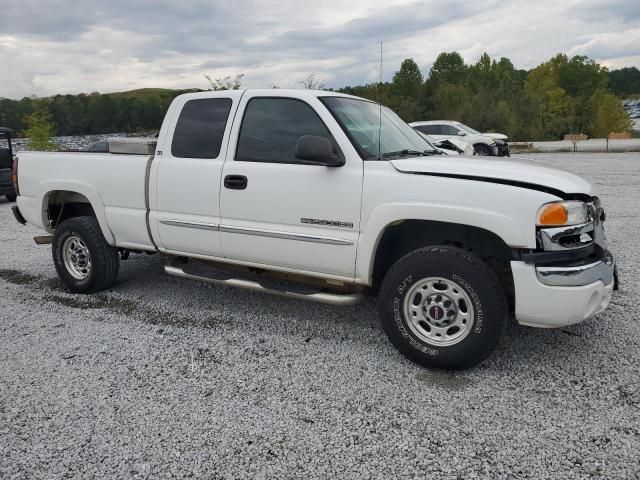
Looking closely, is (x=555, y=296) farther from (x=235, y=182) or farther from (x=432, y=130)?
(x=432, y=130)

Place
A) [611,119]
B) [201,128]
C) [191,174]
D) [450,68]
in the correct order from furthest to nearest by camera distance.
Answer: [450,68]
[611,119]
[201,128]
[191,174]

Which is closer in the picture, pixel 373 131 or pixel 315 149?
pixel 315 149

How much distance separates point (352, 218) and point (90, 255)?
2.97m

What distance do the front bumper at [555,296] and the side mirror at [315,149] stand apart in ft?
4.68

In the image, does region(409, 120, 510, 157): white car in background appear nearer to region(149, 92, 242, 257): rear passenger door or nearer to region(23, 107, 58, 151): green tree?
region(149, 92, 242, 257): rear passenger door

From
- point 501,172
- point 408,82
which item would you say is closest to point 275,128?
point 501,172

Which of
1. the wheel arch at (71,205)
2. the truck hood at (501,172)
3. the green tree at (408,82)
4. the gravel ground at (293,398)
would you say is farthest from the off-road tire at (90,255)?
the green tree at (408,82)

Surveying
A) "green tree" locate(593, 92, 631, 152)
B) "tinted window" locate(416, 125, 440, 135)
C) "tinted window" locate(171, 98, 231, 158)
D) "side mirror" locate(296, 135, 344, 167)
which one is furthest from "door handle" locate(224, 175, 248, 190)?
"green tree" locate(593, 92, 631, 152)

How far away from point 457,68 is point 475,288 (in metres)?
81.8

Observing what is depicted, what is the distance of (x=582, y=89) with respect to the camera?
80438 millimetres

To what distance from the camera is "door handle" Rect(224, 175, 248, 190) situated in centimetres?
422

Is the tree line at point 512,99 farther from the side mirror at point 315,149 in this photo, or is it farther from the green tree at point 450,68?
the side mirror at point 315,149

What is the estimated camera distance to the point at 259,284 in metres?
4.34

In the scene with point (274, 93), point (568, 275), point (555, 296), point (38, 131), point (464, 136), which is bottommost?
point (555, 296)
